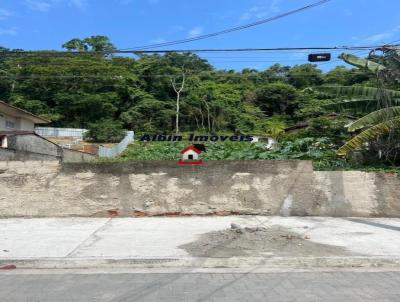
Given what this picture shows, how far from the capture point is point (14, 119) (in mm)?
34938

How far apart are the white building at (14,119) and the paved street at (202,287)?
1037 inches

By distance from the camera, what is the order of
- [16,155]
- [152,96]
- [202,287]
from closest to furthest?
[202,287]
[16,155]
[152,96]

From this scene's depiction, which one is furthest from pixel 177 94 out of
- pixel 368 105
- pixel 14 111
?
pixel 368 105

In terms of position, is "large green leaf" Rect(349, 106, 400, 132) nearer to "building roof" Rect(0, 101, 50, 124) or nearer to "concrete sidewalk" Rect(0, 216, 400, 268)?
"concrete sidewalk" Rect(0, 216, 400, 268)

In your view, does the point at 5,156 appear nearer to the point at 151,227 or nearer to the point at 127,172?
the point at 127,172

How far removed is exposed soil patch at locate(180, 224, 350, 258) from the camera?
7750mm

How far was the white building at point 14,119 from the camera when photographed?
31266mm

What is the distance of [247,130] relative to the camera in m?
64.7

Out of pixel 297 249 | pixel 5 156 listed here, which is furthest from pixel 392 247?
pixel 5 156

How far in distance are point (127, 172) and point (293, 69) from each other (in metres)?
71.0

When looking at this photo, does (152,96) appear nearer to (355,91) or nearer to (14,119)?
(14,119)

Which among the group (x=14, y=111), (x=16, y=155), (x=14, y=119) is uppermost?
(x=14, y=111)

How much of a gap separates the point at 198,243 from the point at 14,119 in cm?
3060

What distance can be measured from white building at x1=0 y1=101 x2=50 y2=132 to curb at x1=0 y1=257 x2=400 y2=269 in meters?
25.1
